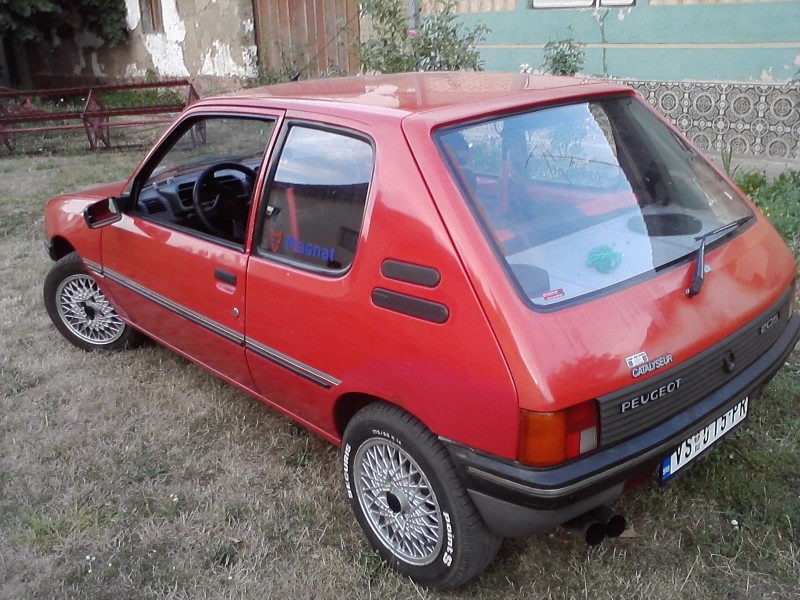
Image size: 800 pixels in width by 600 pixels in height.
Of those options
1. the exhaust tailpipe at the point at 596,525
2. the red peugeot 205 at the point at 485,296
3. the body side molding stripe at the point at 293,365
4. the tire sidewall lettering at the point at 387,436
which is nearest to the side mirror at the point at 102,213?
the red peugeot 205 at the point at 485,296

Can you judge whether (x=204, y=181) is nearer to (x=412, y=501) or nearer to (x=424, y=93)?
(x=424, y=93)

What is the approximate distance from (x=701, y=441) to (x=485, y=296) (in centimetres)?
94

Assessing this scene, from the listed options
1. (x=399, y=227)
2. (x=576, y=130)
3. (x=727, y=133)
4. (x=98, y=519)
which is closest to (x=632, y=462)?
(x=399, y=227)

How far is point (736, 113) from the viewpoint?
6.30 meters

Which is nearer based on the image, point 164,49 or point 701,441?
point 701,441

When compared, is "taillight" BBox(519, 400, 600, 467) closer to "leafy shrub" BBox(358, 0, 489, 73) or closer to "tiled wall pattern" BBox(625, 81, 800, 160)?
"leafy shrub" BBox(358, 0, 489, 73)

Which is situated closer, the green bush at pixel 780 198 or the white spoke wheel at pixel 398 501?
the white spoke wheel at pixel 398 501

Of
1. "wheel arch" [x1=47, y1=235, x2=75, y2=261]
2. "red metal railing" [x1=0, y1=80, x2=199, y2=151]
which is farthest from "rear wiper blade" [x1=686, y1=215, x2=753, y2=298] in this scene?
"red metal railing" [x1=0, y1=80, x2=199, y2=151]

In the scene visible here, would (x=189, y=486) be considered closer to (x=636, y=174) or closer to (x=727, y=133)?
(x=636, y=174)

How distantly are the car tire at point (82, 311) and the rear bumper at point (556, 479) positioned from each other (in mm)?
2831

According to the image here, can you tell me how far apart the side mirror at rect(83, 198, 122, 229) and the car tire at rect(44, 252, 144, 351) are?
65 cm

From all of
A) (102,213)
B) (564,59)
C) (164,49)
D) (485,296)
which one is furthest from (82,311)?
(164,49)

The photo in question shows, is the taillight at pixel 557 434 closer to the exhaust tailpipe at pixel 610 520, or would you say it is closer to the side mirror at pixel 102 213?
the exhaust tailpipe at pixel 610 520

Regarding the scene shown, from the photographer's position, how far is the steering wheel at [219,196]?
11.0ft
